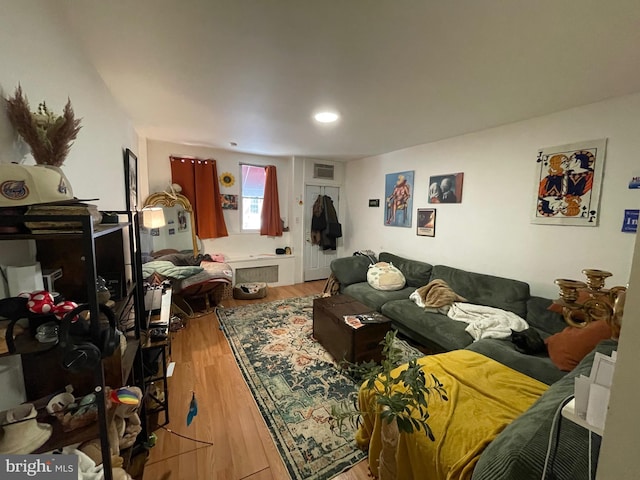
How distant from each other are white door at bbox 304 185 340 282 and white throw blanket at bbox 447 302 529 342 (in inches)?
113

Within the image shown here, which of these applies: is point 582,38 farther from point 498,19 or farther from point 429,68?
point 429,68

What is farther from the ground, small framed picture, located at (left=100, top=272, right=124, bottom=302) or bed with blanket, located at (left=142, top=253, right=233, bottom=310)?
Result: small framed picture, located at (left=100, top=272, right=124, bottom=302)

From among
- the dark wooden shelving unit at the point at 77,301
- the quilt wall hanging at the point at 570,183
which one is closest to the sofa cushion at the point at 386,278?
the quilt wall hanging at the point at 570,183

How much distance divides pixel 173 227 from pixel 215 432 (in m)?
3.14

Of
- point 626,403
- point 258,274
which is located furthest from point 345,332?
point 258,274

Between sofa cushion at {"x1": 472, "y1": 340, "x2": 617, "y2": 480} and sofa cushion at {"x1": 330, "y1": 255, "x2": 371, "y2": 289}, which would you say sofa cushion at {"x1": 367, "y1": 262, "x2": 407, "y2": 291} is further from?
sofa cushion at {"x1": 472, "y1": 340, "x2": 617, "y2": 480}

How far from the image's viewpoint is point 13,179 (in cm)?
69

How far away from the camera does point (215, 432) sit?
1669mm

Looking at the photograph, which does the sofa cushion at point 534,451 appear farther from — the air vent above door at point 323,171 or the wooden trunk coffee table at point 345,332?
the air vent above door at point 323,171

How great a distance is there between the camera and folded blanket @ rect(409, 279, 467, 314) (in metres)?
2.64

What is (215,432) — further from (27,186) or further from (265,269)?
(265,269)

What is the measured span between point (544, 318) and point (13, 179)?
10.6 ft

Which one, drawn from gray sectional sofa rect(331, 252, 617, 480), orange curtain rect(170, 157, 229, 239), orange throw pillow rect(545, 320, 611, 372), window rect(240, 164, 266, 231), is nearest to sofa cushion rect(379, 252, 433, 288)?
gray sectional sofa rect(331, 252, 617, 480)

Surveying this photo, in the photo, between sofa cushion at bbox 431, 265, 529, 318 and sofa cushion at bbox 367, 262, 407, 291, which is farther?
sofa cushion at bbox 367, 262, 407, 291
